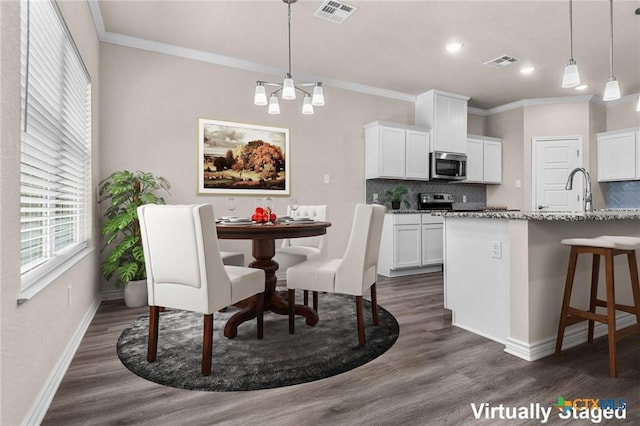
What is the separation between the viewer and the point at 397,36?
3.49 metres

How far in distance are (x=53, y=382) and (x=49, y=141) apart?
128 centimetres

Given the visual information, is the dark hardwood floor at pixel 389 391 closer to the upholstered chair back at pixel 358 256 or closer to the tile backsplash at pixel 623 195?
the upholstered chair back at pixel 358 256

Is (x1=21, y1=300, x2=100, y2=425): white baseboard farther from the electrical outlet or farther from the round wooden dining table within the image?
the electrical outlet

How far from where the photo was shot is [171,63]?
3752 millimetres

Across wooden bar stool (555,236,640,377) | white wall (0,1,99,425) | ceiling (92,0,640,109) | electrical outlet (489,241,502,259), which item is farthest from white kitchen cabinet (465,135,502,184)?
white wall (0,1,99,425)

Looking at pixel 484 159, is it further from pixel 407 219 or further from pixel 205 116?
pixel 205 116

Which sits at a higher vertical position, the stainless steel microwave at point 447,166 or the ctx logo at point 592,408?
the stainless steel microwave at point 447,166

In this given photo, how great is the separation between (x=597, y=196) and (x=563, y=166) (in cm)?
84

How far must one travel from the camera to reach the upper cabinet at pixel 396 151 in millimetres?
4754

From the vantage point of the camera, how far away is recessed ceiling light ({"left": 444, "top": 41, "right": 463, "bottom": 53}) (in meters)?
3.64

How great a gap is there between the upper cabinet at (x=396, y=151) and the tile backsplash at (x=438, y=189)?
0.27 meters

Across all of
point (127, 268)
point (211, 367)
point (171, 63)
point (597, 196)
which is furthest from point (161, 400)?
point (597, 196)

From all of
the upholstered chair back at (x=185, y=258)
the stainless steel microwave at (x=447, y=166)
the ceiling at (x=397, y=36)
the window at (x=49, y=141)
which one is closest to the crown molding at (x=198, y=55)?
the ceiling at (x=397, y=36)

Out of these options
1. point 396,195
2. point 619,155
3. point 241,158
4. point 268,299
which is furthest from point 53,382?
point 619,155
